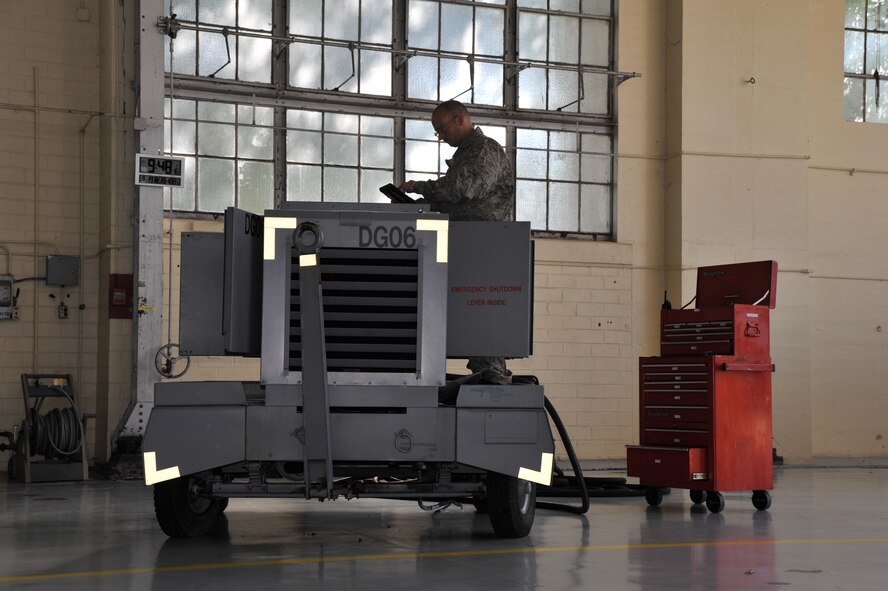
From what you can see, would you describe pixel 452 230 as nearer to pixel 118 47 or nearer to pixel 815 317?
pixel 118 47

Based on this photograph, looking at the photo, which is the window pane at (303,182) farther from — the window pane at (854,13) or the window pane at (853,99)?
the window pane at (854,13)

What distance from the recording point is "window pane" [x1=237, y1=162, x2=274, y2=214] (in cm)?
1266

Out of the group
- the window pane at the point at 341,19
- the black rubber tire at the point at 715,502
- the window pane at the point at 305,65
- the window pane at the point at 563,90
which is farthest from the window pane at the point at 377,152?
the black rubber tire at the point at 715,502

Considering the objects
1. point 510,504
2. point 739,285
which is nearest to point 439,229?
point 510,504

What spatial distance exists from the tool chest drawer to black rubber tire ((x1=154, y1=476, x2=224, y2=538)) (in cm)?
341

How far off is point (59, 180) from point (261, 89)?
2.39 metres

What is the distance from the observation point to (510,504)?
5.79 m

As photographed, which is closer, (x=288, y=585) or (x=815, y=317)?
(x=288, y=585)

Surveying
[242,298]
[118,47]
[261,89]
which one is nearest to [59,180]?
[118,47]

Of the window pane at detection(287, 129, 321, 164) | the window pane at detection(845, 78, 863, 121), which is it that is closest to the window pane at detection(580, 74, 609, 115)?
the window pane at detection(845, 78, 863, 121)

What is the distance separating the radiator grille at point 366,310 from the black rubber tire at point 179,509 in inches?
39.8

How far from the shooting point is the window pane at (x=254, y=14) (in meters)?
12.6

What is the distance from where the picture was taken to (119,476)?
1088 cm

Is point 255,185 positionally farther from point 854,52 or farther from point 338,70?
point 854,52
